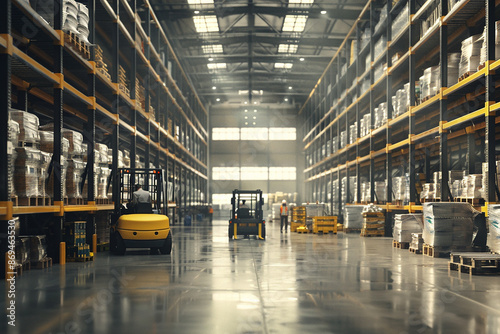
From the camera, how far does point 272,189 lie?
41.6 meters

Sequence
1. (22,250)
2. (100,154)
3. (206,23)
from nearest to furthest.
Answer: (22,250), (100,154), (206,23)

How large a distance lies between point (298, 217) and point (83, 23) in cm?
1397

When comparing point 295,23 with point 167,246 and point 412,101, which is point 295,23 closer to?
point 412,101

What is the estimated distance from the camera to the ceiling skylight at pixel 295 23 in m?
22.3

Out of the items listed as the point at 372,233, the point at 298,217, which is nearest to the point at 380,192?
the point at 372,233

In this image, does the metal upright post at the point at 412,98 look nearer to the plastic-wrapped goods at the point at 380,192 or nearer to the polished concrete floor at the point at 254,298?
the plastic-wrapped goods at the point at 380,192

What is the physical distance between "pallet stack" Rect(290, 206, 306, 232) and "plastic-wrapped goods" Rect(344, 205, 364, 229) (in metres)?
2.02

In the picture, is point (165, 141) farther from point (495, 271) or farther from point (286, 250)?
point (495, 271)

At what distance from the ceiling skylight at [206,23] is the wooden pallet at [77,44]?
460 inches

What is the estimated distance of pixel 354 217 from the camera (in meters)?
20.9

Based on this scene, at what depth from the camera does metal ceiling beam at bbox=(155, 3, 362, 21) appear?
20.5m

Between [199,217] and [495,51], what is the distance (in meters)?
25.2

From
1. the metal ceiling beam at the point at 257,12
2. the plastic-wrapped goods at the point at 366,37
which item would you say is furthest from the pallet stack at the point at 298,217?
the metal ceiling beam at the point at 257,12

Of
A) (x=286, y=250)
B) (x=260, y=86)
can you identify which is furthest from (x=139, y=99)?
(x=260, y=86)
